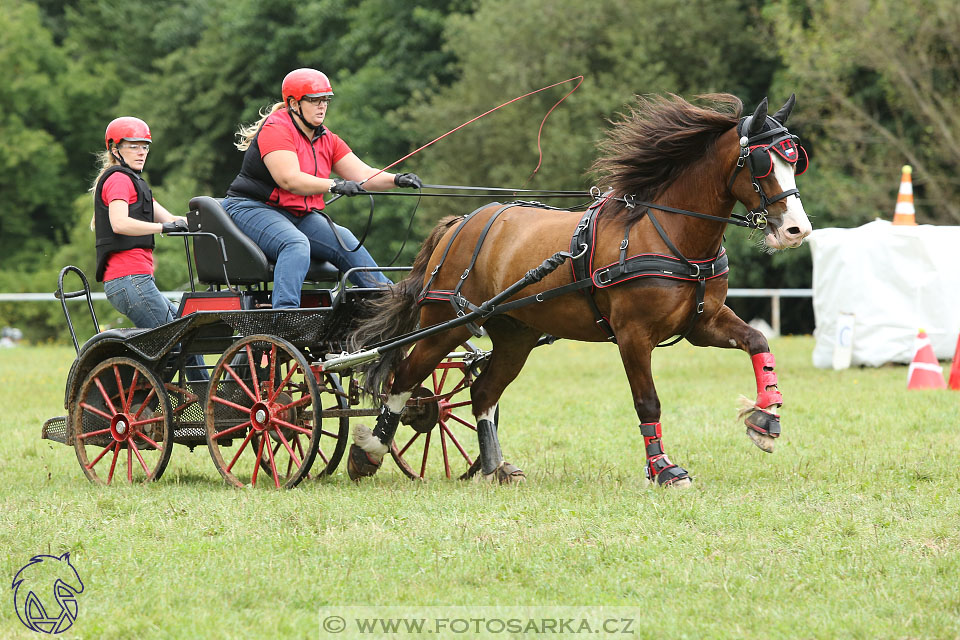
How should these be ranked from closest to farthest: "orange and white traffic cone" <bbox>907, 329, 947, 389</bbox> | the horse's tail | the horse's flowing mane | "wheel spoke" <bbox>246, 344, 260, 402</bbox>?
the horse's flowing mane
"wheel spoke" <bbox>246, 344, 260, 402</bbox>
the horse's tail
"orange and white traffic cone" <bbox>907, 329, 947, 389</bbox>

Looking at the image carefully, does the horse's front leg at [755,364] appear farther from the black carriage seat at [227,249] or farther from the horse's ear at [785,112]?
the black carriage seat at [227,249]

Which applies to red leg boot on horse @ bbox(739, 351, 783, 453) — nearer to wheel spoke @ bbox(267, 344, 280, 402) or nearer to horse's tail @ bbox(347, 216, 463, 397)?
horse's tail @ bbox(347, 216, 463, 397)

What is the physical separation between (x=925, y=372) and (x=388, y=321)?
6.89 metres

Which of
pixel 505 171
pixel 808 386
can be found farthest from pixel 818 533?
pixel 505 171

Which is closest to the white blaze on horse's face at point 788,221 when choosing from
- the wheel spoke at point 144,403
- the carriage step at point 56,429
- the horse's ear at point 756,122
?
the horse's ear at point 756,122

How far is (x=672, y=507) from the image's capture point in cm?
578

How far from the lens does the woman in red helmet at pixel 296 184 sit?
6.93 metres

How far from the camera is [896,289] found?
14539 mm

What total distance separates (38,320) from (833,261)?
2332cm

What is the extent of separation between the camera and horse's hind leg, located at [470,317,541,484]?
728cm

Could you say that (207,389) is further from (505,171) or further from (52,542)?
(505,171)

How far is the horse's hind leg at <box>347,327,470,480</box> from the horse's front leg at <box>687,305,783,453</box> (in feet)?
4.92

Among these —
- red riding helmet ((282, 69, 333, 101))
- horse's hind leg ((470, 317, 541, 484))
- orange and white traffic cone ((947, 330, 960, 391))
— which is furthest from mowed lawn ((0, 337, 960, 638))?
orange and white traffic cone ((947, 330, 960, 391))

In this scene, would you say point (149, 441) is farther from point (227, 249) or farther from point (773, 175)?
point (773, 175)
